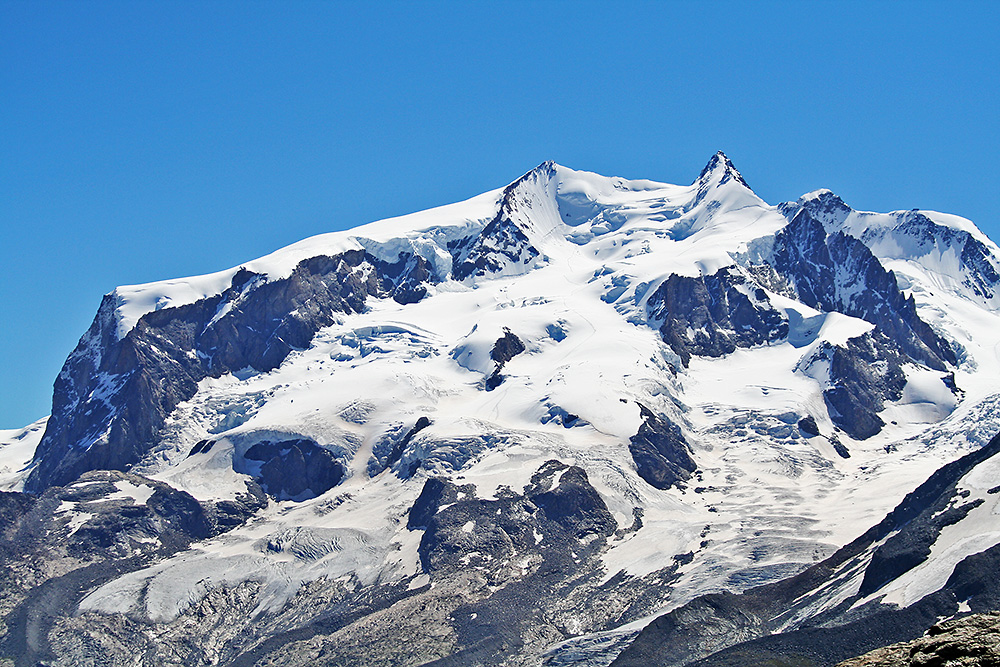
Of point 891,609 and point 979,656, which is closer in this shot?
point 979,656

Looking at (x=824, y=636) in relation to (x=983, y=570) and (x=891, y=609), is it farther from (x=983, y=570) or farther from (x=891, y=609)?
(x=983, y=570)

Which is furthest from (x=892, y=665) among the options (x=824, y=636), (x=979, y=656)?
(x=824, y=636)

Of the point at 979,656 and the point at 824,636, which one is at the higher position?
the point at 979,656

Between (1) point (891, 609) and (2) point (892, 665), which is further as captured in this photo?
(1) point (891, 609)

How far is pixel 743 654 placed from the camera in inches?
7854

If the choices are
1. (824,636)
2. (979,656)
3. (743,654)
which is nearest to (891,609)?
(824,636)

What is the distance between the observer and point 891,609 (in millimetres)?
198625

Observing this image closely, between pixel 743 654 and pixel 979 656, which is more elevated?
pixel 979 656

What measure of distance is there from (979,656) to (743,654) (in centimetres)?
15793

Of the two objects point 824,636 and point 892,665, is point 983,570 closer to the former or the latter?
point 824,636

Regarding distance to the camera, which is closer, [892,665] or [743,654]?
[892,665]

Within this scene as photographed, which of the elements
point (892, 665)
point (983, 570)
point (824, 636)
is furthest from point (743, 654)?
point (892, 665)

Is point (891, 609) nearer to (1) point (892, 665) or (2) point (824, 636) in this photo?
(2) point (824, 636)

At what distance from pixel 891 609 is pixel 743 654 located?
24239 millimetres
